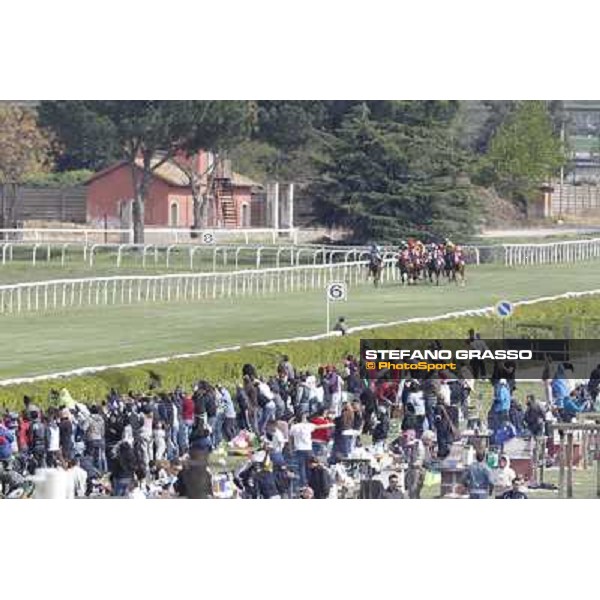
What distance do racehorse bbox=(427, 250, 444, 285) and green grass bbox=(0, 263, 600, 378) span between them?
0.15 meters

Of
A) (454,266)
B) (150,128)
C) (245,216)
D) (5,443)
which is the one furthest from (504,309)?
(5,443)

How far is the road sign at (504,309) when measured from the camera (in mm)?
22734

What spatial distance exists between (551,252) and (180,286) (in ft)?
12.1

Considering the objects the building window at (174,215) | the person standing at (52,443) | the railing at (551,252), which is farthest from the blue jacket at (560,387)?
the person standing at (52,443)

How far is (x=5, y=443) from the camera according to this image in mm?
21328

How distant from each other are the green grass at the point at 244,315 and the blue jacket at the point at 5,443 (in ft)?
3.97

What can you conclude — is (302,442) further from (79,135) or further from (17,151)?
(17,151)

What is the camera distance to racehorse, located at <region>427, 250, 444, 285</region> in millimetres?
23266

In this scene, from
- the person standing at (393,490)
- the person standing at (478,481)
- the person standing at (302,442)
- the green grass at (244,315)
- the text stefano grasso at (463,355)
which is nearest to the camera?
the person standing at (393,490)

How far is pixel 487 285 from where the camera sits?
2336 cm

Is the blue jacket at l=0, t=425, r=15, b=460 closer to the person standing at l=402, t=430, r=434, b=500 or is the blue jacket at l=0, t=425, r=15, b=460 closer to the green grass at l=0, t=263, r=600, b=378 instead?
the green grass at l=0, t=263, r=600, b=378

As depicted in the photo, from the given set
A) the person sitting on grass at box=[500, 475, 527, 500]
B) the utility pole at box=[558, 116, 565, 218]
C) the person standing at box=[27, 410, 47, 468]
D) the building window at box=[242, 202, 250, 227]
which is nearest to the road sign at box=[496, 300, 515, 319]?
the utility pole at box=[558, 116, 565, 218]

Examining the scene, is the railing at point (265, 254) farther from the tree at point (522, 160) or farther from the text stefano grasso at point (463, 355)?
the text stefano grasso at point (463, 355)
